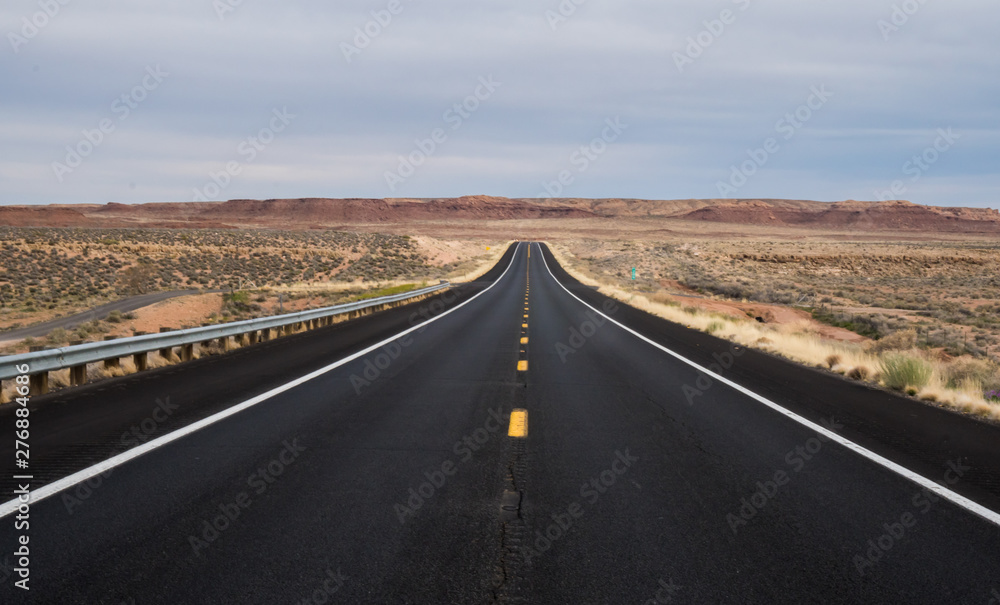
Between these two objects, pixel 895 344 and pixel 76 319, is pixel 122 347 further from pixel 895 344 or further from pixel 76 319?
pixel 76 319

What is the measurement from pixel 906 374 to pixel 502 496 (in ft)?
27.6

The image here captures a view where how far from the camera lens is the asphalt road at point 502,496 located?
370cm

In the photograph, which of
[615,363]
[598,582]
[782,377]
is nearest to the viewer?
[598,582]

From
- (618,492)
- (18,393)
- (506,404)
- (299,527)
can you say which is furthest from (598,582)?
(18,393)

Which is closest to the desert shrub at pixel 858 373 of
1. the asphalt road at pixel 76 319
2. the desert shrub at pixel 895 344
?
the desert shrub at pixel 895 344

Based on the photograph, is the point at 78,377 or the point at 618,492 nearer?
the point at 618,492

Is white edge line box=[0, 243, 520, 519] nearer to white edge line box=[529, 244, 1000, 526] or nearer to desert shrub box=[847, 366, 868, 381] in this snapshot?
white edge line box=[529, 244, 1000, 526]

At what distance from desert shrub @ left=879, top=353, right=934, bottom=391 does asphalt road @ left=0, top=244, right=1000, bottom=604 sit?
28.8 inches

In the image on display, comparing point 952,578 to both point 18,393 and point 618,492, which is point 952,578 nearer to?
point 618,492

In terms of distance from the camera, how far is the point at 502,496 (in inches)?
200

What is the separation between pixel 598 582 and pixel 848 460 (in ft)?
12.4

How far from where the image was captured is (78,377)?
9.80m

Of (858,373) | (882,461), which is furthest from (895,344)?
(882,461)

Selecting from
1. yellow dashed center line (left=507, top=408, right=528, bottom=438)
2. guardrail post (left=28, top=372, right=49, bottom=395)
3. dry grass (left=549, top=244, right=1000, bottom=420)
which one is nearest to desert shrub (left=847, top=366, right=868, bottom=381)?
dry grass (left=549, top=244, right=1000, bottom=420)
